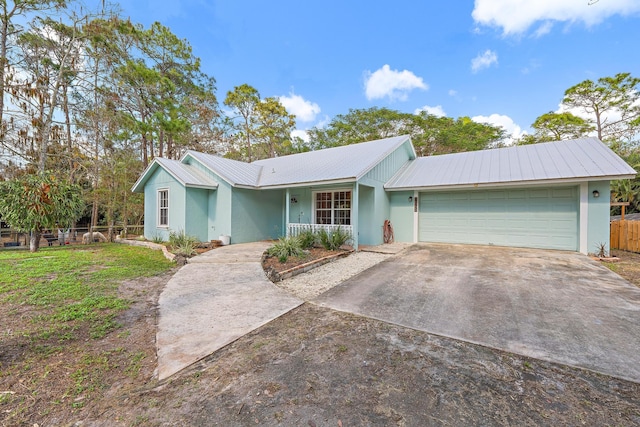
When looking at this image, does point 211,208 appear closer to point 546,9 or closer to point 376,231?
point 376,231

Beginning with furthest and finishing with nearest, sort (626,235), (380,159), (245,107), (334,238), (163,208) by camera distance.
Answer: (245,107), (163,208), (380,159), (626,235), (334,238)

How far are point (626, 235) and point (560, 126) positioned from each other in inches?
661

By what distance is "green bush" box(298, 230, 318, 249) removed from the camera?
9.15m

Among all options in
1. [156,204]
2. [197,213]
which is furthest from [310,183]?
[156,204]

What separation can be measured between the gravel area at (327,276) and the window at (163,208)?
813cm

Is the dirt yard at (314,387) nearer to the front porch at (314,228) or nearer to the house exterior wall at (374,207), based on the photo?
the front porch at (314,228)

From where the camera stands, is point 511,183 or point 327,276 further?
point 511,183

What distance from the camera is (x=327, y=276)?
6.28 metres

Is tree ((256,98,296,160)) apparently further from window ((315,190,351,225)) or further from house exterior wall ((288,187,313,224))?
window ((315,190,351,225))

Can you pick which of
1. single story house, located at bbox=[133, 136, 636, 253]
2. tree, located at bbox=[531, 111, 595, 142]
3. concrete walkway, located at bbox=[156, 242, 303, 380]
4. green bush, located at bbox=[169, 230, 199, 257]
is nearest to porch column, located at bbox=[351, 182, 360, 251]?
single story house, located at bbox=[133, 136, 636, 253]

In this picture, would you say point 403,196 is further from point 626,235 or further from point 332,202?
point 626,235

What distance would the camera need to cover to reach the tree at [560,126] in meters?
20.6

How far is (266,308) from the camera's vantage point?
4156mm

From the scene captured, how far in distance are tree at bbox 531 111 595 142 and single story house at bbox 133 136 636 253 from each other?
1441 cm
